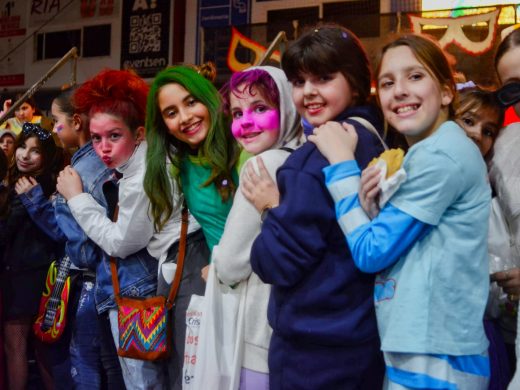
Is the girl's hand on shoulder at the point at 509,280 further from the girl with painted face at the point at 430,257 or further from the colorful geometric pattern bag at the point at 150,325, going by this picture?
the colorful geometric pattern bag at the point at 150,325

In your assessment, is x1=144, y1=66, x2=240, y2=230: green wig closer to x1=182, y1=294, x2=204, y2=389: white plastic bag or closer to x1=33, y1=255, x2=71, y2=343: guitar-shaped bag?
x1=182, y1=294, x2=204, y2=389: white plastic bag

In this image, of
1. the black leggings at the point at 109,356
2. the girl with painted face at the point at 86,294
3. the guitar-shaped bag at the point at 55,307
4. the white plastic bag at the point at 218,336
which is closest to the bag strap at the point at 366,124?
the white plastic bag at the point at 218,336

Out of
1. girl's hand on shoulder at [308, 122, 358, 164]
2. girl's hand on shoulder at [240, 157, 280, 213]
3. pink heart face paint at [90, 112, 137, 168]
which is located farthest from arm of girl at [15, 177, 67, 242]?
girl's hand on shoulder at [308, 122, 358, 164]

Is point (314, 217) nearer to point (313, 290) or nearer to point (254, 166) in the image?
point (313, 290)

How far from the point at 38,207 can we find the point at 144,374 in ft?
3.79

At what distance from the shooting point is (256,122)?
82.9 inches

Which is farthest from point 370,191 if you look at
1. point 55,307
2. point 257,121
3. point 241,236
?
point 55,307

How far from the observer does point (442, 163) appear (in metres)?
1.51

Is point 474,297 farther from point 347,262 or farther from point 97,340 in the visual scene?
point 97,340

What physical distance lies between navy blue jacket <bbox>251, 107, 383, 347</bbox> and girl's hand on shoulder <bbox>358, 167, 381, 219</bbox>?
4.1 inches

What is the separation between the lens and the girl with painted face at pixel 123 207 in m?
2.60

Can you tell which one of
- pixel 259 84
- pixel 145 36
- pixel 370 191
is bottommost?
pixel 370 191

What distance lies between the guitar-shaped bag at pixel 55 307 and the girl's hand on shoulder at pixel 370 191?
1.96 m

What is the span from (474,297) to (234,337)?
81cm
